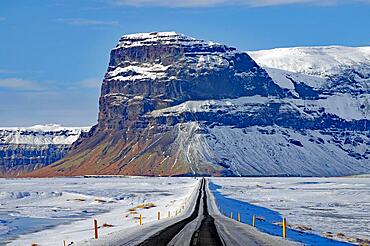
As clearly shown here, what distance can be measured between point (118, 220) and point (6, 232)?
17.8 metres

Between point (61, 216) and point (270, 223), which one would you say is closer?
point (270, 223)

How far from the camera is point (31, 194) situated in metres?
170

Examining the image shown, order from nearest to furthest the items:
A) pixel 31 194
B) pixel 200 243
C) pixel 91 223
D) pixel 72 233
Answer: pixel 200 243 < pixel 72 233 < pixel 91 223 < pixel 31 194


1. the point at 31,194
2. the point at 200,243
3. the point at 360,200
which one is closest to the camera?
the point at 200,243

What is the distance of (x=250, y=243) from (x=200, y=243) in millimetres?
3327

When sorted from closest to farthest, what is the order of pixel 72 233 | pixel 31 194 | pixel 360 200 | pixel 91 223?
pixel 72 233
pixel 91 223
pixel 360 200
pixel 31 194

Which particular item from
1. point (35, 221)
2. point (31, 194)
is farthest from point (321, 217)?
point (31, 194)

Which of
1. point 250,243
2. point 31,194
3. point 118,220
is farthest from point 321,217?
point 31,194

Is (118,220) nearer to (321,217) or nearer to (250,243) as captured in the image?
(321,217)

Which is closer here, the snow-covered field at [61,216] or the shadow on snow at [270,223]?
the shadow on snow at [270,223]

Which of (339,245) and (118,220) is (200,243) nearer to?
(339,245)

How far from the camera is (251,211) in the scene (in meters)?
110

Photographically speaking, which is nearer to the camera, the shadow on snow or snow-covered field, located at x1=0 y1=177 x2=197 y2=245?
the shadow on snow

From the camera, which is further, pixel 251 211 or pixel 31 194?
pixel 31 194
